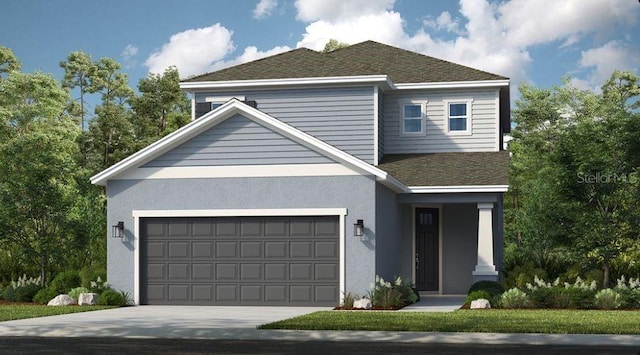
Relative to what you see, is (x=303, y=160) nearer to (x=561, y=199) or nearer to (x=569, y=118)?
(x=561, y=199)

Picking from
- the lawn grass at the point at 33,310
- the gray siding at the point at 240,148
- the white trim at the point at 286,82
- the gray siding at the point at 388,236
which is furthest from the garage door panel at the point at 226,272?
the white trim at the point at 286,82

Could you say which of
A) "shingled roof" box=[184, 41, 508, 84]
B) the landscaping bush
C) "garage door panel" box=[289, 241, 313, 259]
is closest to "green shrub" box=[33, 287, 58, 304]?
"garage door panel" box=[289, 241, 313, 259]

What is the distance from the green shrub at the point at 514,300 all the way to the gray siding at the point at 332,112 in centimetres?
752

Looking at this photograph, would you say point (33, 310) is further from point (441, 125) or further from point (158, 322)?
point (441, 125)

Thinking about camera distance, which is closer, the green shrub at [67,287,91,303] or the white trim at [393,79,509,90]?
the green shrub at [67,287,91,303]

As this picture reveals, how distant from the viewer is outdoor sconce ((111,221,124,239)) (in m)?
25.8

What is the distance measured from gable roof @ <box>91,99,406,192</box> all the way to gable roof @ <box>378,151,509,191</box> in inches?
78.8

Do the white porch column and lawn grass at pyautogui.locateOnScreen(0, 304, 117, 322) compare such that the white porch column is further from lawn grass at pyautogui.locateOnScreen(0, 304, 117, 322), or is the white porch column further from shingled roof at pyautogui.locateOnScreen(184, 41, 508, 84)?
lawn grass at pyautogui.locateOnScreen(0, 304, 117, 322)

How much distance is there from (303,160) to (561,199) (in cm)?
856

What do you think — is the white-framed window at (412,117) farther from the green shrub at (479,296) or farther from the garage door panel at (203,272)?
the garage door panel at (203,272)

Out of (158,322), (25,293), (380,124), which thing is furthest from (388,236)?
(25,293)

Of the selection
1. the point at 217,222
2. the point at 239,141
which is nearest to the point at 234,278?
the point at 217,222

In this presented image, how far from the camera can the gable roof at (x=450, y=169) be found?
27062 mm

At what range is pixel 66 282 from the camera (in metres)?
26.7
